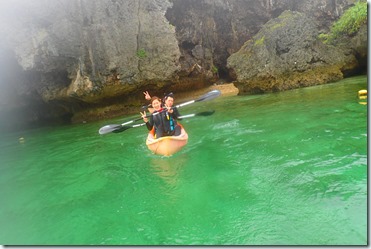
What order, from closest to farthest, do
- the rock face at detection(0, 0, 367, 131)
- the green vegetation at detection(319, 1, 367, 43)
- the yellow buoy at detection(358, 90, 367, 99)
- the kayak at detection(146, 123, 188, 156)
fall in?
the kayak at detection(146, 123, 188, 156)
the yellow buoy at detection(358, 90, 367, 99)
the rock face at detection(0, 0, 367, 131)
the green vegetation at detection(319, 1, 367, 43)

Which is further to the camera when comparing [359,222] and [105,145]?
[105,145]

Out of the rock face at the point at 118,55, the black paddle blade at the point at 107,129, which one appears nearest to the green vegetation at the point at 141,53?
the rock face at the point at 118,55

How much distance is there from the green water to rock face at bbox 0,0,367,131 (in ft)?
19.2

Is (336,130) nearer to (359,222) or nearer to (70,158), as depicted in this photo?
(359,222)

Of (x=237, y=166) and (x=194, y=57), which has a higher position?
(x=194, y=57)

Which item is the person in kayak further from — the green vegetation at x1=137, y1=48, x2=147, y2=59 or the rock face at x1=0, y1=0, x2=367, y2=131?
the green vegetation at x1=137, y1=48, x2=147, y2=59

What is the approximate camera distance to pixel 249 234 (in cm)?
312

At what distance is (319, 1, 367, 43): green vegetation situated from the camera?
45.2 ft

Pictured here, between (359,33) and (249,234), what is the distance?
14352 millimetres

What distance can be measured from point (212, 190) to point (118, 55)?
33.6ft

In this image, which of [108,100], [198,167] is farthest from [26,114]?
[198,167]

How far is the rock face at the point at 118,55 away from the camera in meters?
12.1

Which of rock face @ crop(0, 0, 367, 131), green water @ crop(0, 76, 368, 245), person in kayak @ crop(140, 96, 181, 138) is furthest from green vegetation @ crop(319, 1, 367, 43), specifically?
person in kayak @ crop(140, 96, 181, 138)

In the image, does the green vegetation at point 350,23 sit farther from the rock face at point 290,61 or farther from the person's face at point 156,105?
the person's face at point 156,105
